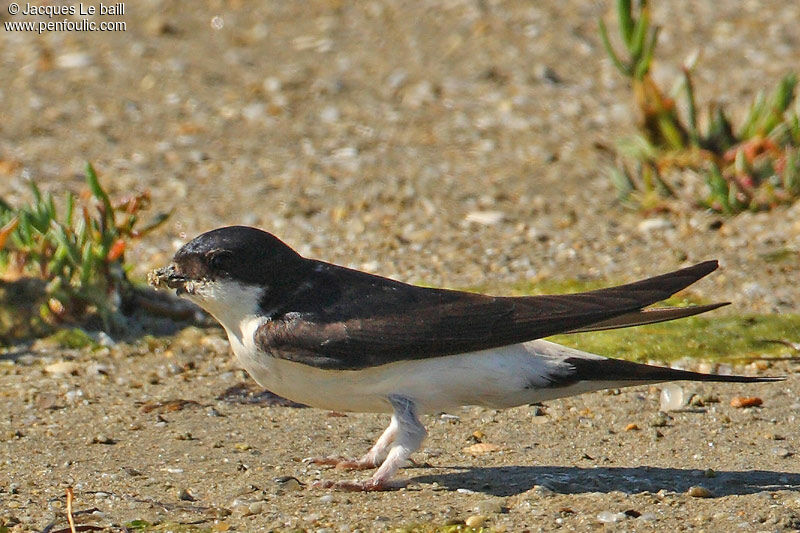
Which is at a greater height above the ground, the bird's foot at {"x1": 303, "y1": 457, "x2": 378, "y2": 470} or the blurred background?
the blurred background

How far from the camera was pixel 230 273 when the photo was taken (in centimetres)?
380

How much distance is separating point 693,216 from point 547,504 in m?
3.10

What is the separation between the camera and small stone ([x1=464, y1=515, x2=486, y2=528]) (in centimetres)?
335

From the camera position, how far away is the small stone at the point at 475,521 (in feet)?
11.0

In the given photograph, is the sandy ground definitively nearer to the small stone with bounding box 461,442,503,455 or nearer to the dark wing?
the small stone with bounding box 461,442,503,455

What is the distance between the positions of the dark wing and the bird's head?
117 mm

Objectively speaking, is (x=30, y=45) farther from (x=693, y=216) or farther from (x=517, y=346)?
(x=517, y=346)

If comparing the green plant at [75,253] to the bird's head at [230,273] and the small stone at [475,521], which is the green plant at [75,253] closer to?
the bird's head at [230,273]

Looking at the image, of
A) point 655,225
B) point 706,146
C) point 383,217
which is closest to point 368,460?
point 383,217

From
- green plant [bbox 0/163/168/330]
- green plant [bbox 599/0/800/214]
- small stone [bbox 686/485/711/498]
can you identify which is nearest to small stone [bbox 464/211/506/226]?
green plant [bbox 599/0/800/214]

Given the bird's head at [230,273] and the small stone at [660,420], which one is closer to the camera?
A: the bird's head at [230,273]

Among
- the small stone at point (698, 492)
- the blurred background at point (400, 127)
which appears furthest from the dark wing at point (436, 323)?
the blurred background at point (400, 127)

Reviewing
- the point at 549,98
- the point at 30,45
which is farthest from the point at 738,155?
the point at 30,45

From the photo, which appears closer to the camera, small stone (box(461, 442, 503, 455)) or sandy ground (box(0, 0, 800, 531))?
sandy ground (box(0, 0, 800, 531))
